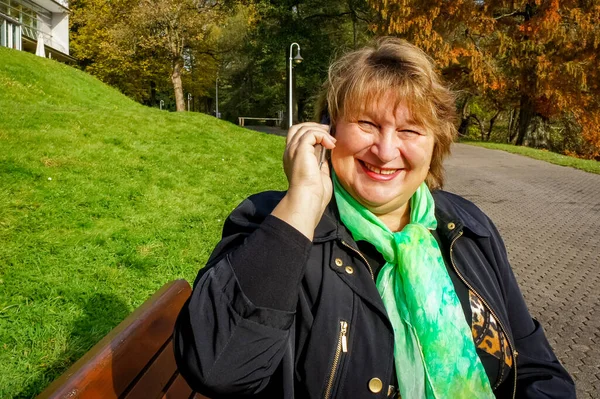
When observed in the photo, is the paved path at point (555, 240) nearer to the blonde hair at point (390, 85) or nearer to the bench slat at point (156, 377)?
the blonde hair at point (390, 85)

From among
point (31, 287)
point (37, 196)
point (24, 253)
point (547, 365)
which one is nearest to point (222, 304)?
point (547, 365)

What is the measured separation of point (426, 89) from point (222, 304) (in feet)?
3.62

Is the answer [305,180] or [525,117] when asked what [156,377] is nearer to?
[305,180]

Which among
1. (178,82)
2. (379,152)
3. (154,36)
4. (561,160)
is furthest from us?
(178,82)

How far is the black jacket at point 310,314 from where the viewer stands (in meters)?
1.39

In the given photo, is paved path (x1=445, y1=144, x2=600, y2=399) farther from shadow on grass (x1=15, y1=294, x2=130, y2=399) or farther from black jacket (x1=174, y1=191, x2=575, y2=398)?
shadow on grass (x1=15, y1=294, x2=130, y2=399)

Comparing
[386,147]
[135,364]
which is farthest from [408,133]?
[135,364]

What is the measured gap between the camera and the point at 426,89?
194cm

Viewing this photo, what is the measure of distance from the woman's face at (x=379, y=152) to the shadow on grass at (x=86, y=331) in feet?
7.57

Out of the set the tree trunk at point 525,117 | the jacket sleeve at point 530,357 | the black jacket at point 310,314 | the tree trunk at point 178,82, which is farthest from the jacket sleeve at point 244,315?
the tree trunk at point 525,117

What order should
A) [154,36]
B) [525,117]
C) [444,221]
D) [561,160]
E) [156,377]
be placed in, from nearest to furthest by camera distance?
[156,377], [444,221], [561,160], [154,36], [525,117]

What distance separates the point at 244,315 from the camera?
138 cm

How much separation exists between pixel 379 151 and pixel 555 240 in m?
6.90

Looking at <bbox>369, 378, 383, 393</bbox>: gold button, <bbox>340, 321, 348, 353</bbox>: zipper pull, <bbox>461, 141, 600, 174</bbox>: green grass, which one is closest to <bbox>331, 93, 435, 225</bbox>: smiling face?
<bbox>340, 321, 348, 353</bbox>: zipper pull
